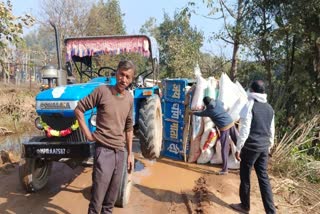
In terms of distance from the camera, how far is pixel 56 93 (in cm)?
509

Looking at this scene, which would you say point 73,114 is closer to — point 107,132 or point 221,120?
point 107,132

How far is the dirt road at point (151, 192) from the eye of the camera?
5.00m

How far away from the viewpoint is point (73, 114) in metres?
5.04

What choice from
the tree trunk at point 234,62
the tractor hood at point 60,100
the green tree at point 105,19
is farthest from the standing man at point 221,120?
the green tree at point 105,19

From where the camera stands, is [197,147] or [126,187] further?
[197,147]

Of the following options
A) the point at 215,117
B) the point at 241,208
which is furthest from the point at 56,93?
the point at 241,208

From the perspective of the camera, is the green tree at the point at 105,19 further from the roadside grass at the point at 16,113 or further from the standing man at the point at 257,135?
the standing man at the point at 257,135

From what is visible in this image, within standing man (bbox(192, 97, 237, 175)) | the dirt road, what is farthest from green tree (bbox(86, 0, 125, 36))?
standing man (bbox(192, 97, 237, 175))

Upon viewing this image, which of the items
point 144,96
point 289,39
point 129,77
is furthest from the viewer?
point 289,39

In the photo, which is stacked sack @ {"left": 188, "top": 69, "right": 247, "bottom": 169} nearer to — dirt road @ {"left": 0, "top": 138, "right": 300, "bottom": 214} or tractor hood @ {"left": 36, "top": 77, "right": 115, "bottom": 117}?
dirt road @ {"left": 0, "top": 138, "right": 300, "bottom": 214}

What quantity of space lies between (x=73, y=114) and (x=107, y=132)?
1.40 meters

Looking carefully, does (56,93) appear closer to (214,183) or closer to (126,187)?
(126,187)

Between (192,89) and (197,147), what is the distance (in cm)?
113

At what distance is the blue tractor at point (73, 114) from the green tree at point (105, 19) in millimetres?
18353
